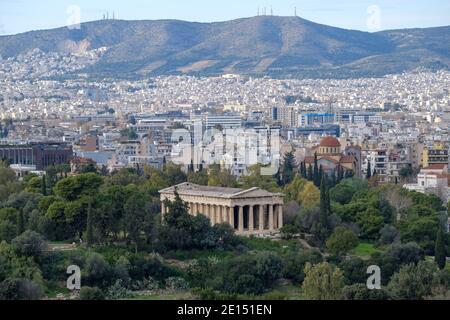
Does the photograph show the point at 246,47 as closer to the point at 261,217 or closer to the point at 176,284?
the point at 261,217

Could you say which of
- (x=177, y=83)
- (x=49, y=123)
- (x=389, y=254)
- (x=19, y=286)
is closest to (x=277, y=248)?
(x=389, y=254)

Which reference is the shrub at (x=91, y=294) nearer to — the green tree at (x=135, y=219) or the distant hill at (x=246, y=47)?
the green tree at (x=135, y=219)

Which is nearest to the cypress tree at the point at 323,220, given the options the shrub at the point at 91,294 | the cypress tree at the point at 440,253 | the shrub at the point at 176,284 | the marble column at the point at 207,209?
the marble column at the point at 207,209

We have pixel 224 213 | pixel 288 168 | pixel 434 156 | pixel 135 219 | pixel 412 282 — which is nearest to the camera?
pixel 412 282

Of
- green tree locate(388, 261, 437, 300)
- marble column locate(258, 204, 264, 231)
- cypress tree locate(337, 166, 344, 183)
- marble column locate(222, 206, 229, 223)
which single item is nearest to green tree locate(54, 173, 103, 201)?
marble column locate(222, 206, 229, 223)

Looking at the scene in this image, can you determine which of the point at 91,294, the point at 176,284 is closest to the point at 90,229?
the point at 176,284

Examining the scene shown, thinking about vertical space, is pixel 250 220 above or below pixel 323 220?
below

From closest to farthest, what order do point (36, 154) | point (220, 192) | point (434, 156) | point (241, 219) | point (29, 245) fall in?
point (29, 245) < point (241, 219) < point (220, 192) < point (434, 156) < point (36, 154)
